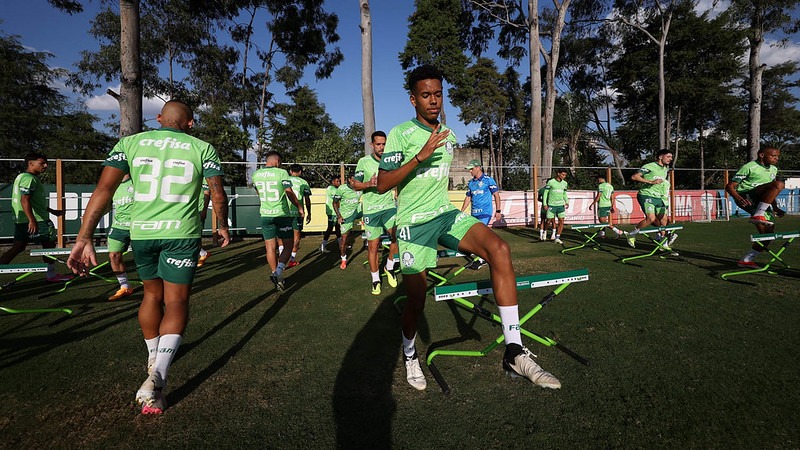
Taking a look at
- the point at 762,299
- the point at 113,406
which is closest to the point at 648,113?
the point at 762,299

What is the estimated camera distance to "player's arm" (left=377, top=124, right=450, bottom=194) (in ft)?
8.13

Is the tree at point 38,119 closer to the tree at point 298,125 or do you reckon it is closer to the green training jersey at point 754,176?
the tree at point 298,125

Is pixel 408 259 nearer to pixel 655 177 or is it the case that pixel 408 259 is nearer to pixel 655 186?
pixel 655 177

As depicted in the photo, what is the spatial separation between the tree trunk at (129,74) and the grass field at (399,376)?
515cm

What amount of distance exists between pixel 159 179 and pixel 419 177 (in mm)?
1977

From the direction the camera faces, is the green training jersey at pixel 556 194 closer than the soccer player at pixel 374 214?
No

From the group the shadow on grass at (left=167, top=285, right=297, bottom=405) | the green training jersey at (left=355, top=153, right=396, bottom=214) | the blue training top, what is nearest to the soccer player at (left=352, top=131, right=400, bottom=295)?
the green training jersey at (left=355, top=153, right=396, bottom=214)

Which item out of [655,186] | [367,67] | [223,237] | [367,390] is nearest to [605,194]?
[655,186]

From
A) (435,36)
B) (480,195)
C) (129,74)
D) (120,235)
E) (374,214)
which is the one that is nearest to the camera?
(120,235)

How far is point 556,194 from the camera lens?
1213 cm

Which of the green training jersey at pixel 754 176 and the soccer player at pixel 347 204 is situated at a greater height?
the green training jersey at pixel 754 176

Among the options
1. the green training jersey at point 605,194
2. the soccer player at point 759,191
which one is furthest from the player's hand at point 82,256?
the green training jersey at point 605,194

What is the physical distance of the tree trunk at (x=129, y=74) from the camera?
8.91 metres

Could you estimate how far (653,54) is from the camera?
3128cm
